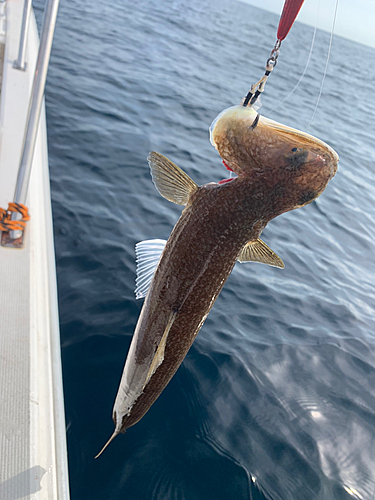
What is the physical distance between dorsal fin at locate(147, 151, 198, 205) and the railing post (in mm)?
4025

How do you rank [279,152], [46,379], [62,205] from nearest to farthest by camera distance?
[279,152]
[46,379]
[62,205]

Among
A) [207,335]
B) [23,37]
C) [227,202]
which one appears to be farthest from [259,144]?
[23,37]

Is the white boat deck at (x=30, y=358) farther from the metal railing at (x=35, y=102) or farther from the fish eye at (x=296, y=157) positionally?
Result: the fish eye at (x=296, y=157)

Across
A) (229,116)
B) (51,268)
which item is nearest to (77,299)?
(51,268)

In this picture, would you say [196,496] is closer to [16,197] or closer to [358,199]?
[16,197]

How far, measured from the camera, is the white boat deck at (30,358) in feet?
8.02

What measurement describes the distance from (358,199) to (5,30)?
9236mm

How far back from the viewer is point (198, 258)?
186 centimetres

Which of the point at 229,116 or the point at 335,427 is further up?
the point at 229,116

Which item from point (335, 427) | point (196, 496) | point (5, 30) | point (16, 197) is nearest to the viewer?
point (196, 496)

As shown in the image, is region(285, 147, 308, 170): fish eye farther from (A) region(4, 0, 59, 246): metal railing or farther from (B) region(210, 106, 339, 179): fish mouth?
(A) region(4, 0, 59, 246): metal railing

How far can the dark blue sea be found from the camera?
362 centimetres

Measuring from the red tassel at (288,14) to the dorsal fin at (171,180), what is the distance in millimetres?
716

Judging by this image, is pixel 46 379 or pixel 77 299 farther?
pixel 77 299
